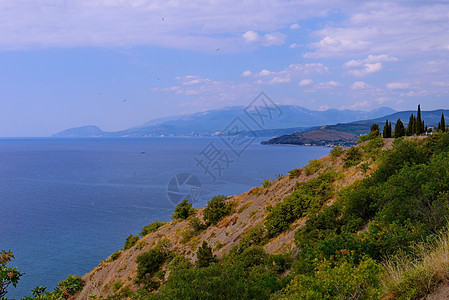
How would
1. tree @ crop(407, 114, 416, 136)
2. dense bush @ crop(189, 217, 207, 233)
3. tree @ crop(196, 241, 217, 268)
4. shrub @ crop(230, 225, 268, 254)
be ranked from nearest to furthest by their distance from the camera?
tree @ crop(196, 241, 217, 268) → shrub @ crop(230, 225, 268, 254) → dense bush @ crop(189, 217, 207, 233) → tree @ crop(407, 114, 416, 136)

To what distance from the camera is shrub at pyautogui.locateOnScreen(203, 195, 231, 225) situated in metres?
34.0

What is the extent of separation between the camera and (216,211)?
3444 cm

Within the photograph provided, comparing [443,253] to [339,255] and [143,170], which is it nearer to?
[339,255]

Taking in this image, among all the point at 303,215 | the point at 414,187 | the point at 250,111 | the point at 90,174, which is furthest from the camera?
the point at 90,174

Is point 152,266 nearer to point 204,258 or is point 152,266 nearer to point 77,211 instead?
point 204,258

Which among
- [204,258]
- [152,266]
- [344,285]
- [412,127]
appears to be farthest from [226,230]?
[412,127]

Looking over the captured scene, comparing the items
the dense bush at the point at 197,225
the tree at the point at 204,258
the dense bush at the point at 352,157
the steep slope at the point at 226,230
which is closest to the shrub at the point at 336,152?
the steep slope at the point at 226,230

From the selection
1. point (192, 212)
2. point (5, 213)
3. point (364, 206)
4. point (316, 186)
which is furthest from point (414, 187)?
point (5, 213)

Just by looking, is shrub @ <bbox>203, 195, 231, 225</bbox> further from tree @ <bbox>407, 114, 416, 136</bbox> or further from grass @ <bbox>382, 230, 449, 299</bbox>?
grass @ <bbox>382, 230, 449, 299</bbox>

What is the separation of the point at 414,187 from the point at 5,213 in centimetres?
8672

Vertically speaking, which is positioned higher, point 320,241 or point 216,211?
point 320,241

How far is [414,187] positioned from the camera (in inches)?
546

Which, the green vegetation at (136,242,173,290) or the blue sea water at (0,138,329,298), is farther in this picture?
the blue sea water at (0,138,329,298)

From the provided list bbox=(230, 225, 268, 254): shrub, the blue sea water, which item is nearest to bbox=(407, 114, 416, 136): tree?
bbox=(230, 225, 268, 254): shrub
